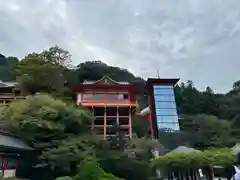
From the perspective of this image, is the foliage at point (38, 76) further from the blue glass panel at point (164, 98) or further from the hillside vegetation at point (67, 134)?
the blue glass panel at point (164, 98)

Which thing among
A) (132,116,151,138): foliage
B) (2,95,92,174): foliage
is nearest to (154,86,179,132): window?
(132,116,151,138): foliage

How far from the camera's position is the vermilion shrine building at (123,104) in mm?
27469

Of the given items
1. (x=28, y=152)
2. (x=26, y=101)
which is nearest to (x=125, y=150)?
(x=28, y=152)

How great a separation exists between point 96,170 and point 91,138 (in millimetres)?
8825

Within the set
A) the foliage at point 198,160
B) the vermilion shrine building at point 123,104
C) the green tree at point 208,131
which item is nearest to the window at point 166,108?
the vermilion shrine building at point 123,104

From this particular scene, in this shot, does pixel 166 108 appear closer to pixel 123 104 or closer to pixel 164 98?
pixel 164 98

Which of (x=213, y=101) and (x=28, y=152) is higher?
(x=213, y=101)

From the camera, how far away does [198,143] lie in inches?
1219

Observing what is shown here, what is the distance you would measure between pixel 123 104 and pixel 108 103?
Result: 1.63m

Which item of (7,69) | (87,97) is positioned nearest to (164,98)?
(87,97)

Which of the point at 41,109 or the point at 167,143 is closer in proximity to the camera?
the point at 41,109

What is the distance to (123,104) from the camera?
2766 cm

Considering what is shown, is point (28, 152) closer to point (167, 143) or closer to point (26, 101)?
point (26, 101)

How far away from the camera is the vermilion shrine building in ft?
90.1
